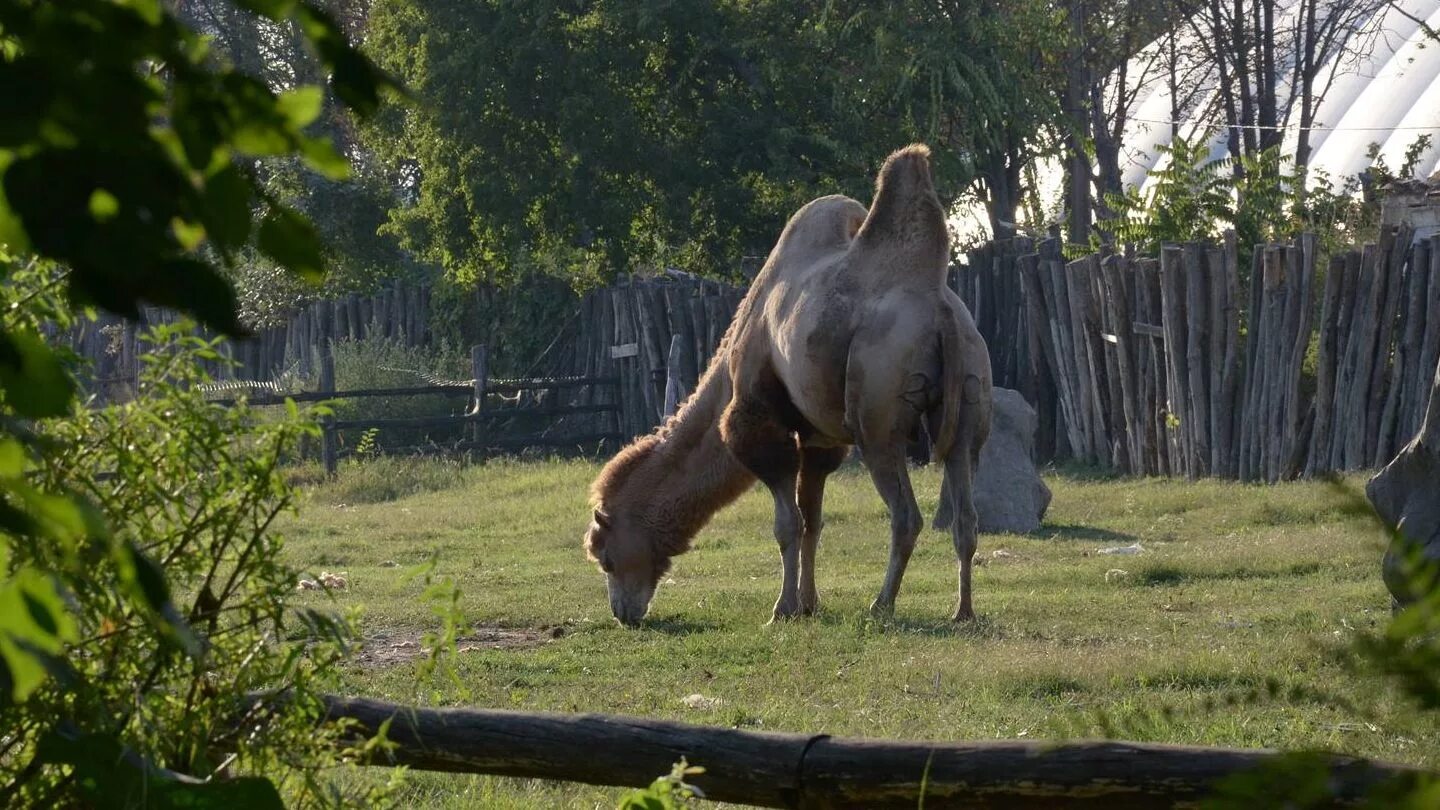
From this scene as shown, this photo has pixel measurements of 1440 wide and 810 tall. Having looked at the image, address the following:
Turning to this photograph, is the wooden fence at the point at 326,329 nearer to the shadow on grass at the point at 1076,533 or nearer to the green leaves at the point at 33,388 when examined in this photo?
the shadow on grass at the point at 1076,533

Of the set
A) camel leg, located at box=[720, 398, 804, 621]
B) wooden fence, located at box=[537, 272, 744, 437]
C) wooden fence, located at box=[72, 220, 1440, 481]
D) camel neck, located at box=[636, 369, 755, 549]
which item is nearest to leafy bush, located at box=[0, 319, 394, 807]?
camel leg, located at box=[720, 398, 804, 621]

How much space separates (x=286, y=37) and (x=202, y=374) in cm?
2867

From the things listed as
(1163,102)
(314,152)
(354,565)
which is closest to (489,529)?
(354,565)

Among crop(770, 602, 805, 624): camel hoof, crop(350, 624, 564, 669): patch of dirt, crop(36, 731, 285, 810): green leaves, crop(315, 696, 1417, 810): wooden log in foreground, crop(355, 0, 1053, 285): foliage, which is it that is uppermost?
crop(355, 0, 1053, 285): foliage

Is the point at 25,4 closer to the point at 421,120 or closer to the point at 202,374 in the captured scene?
the point at 202,374

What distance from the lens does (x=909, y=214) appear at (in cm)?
936

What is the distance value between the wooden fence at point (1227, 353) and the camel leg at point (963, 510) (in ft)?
19.6

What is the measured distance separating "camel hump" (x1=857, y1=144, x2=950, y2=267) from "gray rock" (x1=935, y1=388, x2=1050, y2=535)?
3.65m

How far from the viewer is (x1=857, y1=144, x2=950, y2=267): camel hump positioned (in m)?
9.27

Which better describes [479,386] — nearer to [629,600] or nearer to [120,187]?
[629,600]

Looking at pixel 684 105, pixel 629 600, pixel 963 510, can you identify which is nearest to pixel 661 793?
pixel 963 510

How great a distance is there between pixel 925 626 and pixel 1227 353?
7.47 m

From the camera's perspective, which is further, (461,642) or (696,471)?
(696,471)

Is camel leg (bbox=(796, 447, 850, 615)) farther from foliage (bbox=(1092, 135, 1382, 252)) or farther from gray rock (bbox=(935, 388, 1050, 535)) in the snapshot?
foliage (bbox=(1092, 135, 1382, 252))
